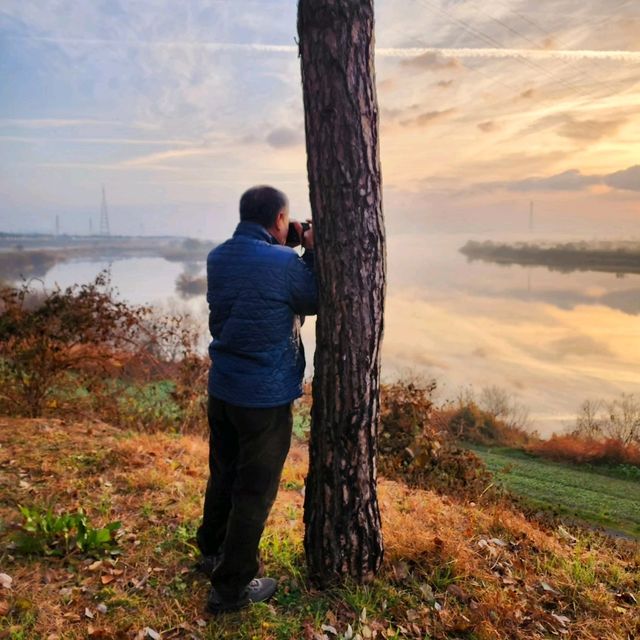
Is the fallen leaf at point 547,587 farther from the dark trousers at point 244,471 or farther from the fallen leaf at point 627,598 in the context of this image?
the dark trousers at point 244,471

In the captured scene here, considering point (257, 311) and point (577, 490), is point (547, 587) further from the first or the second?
point (577, 490)

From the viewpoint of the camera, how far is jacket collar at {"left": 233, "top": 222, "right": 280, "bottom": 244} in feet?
10.3

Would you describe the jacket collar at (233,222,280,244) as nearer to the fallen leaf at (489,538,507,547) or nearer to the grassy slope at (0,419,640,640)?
the grassy slope at (0,419,640,640)

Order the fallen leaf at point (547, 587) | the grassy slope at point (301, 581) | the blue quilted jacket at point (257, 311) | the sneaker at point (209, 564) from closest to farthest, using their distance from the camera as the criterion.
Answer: the blue quilted jacket at point (257, 311) < the grassy slope at point (301, 581) < the sneaker at point (209, 564) < the fallen leaf at point (547, 587)

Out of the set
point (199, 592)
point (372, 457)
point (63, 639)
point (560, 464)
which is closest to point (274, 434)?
point (372, 457)

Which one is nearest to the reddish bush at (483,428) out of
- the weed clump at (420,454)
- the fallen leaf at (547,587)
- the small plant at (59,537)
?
the weed clump at (420,454)

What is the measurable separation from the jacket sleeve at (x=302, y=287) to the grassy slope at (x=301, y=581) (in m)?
1.83

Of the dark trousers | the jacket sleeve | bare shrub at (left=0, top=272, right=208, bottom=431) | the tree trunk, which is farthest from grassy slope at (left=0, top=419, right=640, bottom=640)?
bare shrub at (left=0, top=272, right=208, bottom=431)

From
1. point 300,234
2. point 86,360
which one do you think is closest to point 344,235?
point 300,234

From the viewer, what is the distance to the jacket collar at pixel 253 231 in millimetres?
3143

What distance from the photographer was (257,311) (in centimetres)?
304

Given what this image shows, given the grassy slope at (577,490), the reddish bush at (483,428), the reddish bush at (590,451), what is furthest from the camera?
the reddish bush at (483,428)

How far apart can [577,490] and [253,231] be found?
11368 mm

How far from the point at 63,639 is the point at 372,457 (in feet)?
A: 6.69
